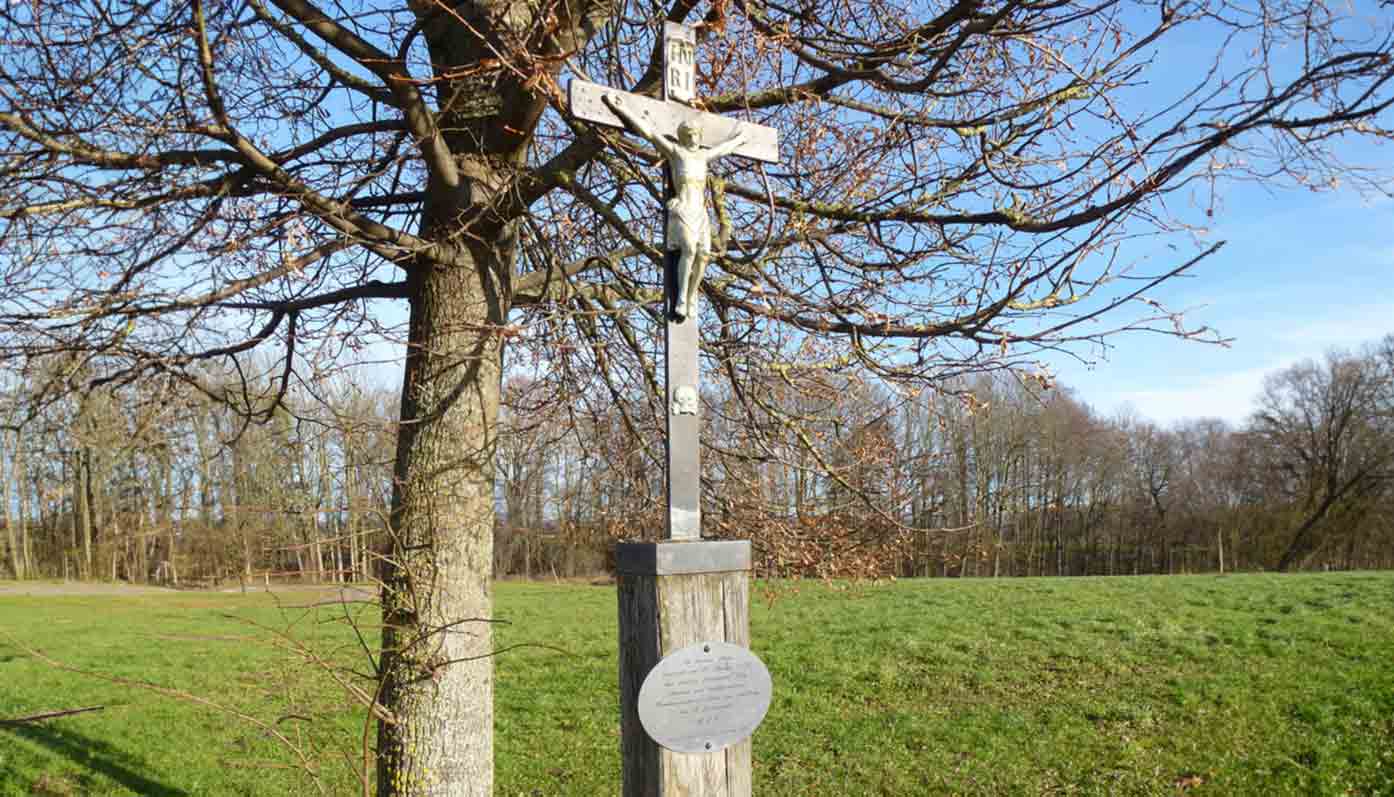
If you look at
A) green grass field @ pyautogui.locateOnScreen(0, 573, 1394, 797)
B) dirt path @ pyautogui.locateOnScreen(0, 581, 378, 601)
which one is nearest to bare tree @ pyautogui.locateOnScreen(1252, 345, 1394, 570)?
green grass field @ pyautogui.locateOnScreen(0, 573, 1394, 797)

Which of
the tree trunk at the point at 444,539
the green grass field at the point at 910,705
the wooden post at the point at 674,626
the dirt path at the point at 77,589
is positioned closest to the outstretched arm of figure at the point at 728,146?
the wooden post at the point at 674,626

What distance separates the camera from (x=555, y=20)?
4.11 m

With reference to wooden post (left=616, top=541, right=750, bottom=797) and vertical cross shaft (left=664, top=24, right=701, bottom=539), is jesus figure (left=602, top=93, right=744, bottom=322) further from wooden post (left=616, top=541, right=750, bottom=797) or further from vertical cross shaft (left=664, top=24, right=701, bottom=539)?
wooden post (left=616, top=541, right=750, bottom=797)

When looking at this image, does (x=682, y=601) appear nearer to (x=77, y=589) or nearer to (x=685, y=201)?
(x=685, y=201)

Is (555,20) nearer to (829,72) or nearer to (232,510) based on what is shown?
(829,72)

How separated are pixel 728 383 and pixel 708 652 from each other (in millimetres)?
3456

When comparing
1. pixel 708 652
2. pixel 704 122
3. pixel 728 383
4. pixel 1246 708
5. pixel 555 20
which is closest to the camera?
pixel 708 652

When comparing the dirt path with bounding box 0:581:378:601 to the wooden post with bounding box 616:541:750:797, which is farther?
the dirt path with bounding box 0:581:378:601

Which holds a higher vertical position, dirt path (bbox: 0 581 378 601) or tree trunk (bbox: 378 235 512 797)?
tree trunk (bbox: 378 235 512 797)

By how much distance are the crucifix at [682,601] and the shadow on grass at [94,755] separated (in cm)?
693

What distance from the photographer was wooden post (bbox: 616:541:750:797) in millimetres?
3131

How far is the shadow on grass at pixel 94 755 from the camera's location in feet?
26.7

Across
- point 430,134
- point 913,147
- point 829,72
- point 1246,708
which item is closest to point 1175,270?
point 913,147

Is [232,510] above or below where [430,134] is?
below
